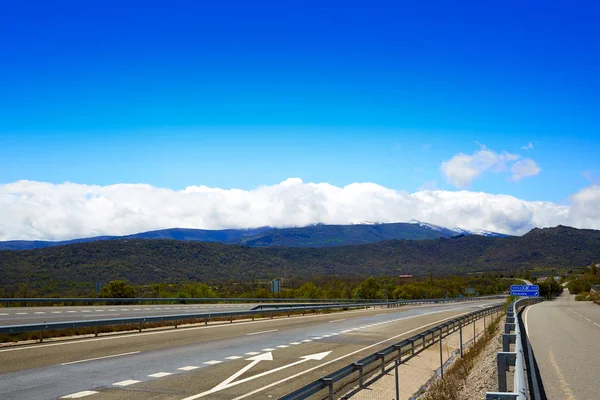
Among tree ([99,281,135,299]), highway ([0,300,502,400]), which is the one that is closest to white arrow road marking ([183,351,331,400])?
highway ([0,300,502,400])

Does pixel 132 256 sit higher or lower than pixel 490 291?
higher

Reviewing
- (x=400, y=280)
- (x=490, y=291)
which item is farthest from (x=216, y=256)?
(x=490, y=291)

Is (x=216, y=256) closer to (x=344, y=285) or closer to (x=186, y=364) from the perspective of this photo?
(x=344, y=285)

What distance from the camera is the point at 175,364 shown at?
1490cm

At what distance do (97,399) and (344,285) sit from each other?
134950 millimetres

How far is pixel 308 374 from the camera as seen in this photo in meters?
14.2

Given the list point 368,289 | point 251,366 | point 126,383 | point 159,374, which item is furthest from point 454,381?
point 368,289

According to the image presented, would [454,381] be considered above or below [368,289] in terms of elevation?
above

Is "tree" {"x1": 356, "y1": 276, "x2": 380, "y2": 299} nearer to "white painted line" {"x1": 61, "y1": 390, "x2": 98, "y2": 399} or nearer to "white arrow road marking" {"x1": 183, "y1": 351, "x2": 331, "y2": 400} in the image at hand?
"white arrow road marking" {"x1": 183, "y1": 351, "x2": 331, "y2": 400}

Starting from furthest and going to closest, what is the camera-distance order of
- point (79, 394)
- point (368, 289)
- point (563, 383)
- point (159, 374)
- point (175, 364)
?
1. point (368, 289)
2. point (175, 364)
3. point (159, 374)
4. point (563, 383)
5. point (79, 394)

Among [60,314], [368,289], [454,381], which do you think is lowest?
[368,289]

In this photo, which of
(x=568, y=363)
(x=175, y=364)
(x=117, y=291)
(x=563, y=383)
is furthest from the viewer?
(x=117, y=291)

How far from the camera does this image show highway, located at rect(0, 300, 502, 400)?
11359 mm

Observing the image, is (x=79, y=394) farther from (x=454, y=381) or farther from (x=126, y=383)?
(x=454, y=381)
